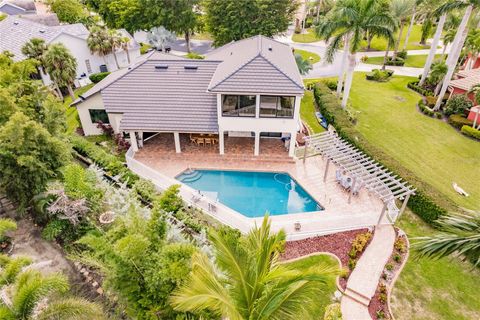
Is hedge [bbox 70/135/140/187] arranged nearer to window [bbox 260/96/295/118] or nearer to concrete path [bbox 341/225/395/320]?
window [bbox 260/96/295/118]

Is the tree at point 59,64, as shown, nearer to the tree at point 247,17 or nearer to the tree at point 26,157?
the tree at point 26,157

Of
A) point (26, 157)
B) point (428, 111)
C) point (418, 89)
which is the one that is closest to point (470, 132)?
point (428, 111)

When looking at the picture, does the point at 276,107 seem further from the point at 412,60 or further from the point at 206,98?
the point at 412,60

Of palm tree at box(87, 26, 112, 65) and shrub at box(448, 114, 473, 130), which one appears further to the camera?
palm tree at box(87, 26, 112, 65)

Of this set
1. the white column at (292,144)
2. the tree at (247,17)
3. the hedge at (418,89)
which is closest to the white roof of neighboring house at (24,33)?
the tree at (247,17)

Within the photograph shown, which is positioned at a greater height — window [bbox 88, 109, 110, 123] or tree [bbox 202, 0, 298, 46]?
tree [bbox 202, 0, 298, 46]

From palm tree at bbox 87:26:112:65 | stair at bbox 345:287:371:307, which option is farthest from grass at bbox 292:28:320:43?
stair at bbox 345:287:371:307
